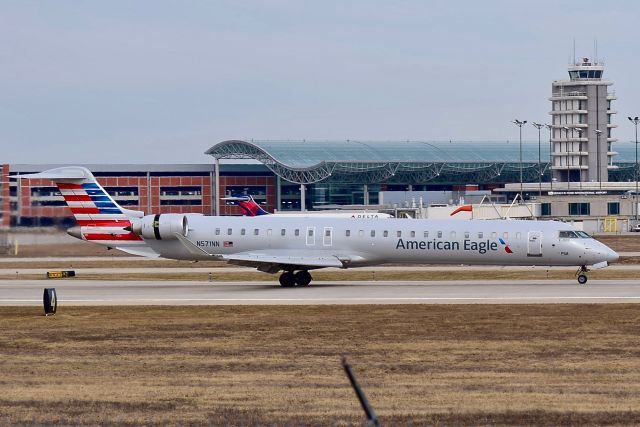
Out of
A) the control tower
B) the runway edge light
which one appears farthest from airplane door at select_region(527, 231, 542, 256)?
the control tower

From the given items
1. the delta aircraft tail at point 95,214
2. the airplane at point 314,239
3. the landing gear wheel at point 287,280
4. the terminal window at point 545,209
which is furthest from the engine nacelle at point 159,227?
the terminal window at point 545,209

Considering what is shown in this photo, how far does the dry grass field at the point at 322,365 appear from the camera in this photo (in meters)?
20.2

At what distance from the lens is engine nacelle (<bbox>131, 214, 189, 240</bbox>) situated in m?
49.2

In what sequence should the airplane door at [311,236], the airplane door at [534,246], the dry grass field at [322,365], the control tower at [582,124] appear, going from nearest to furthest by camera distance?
the dry grass field at [322,365] < the airplane door at [534,246] < the airplane door at [311,236] < the control tower at [582,124]

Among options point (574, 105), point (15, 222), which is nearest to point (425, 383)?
point (15, 222)

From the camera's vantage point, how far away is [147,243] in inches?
1961

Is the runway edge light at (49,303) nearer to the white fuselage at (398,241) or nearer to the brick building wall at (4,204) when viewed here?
the white fuselage at (398,241)

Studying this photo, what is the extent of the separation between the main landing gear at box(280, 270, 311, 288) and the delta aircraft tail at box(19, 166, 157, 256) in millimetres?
5813

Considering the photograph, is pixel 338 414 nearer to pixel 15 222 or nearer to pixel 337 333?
pixel 337 333

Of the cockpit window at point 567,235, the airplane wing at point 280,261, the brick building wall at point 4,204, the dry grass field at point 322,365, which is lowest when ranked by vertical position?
the dry grass field at point 322,365

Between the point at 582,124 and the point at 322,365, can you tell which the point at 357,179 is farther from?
the point at 322,365

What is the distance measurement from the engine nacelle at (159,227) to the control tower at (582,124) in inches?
4615

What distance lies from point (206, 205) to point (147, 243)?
98.1m

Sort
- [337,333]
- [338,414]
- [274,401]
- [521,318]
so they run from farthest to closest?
1. [521,318]
2. [337,333]
3. [274,401]
4. [338,414]
